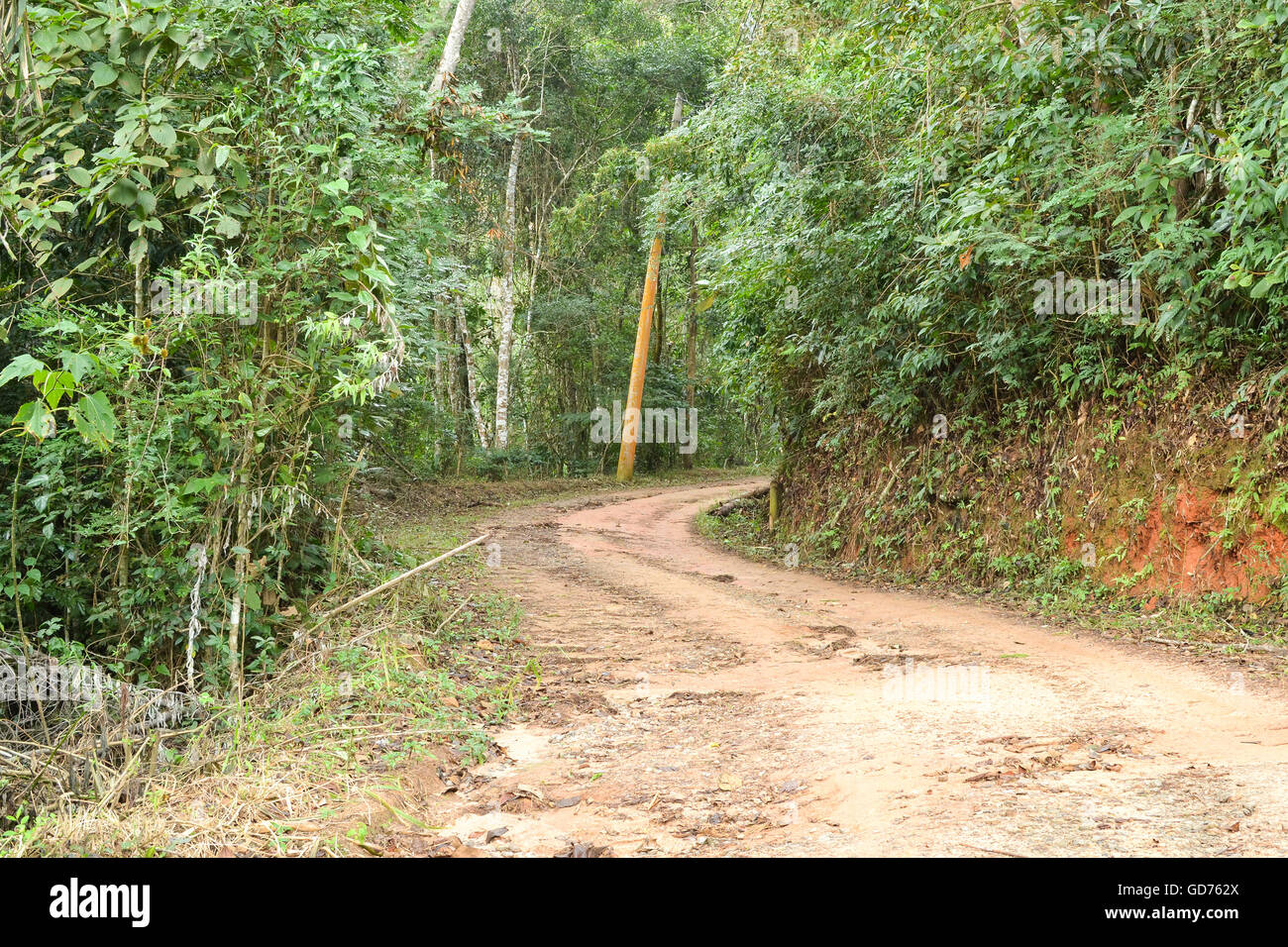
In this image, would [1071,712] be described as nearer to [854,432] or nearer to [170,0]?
[170,0]

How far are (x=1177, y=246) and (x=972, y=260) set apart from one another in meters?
2.25

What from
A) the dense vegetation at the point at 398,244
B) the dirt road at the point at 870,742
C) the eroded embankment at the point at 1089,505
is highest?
the dense vegetation at the point at 398,244

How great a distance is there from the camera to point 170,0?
5223 mm

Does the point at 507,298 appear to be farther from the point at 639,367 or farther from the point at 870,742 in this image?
the point at 870,742

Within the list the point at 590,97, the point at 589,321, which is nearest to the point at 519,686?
the point at 589,321

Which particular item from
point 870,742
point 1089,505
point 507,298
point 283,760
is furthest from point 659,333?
point 283,760

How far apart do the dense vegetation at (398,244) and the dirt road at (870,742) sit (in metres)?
2.20

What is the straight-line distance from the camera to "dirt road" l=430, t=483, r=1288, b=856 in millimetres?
3641

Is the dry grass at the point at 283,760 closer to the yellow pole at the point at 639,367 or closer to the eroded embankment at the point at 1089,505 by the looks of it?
the eroded embankment at the point at 1089,505

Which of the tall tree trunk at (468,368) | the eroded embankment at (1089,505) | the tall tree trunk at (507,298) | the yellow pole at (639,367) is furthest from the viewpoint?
the yellow pole at (639,367)

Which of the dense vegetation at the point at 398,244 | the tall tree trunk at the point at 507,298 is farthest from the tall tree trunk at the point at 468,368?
the dense vegetation at the point at 398,244

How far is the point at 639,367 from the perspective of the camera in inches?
1001

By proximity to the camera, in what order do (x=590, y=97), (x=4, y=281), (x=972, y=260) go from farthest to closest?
A: (x=590, y=97) → (x=972, y=260) → (x=4, y=281)

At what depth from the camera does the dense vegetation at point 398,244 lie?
531 cm
